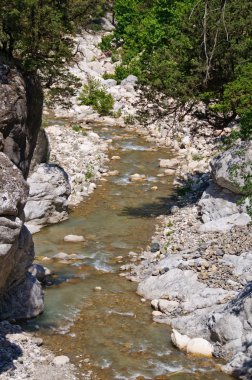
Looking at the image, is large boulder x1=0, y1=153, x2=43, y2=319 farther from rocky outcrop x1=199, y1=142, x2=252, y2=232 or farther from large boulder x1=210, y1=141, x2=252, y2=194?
large boulder x1=210, y1=141, x2=252, y2=194

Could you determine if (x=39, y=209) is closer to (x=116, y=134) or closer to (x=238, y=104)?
(x=238, y=104)

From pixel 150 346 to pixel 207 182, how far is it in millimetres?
11759

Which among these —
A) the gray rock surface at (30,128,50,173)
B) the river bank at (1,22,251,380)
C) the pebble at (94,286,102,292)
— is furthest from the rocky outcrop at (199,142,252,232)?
the gray rock surface at (30,128,50,173)

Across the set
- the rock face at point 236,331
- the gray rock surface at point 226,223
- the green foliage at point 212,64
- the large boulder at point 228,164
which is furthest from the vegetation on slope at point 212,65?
the rock face at point 236,331

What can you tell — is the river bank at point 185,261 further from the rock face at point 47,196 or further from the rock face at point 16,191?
the rock face at point 16,191

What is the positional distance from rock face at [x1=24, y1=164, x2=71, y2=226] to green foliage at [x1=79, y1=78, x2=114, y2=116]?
1784 cm

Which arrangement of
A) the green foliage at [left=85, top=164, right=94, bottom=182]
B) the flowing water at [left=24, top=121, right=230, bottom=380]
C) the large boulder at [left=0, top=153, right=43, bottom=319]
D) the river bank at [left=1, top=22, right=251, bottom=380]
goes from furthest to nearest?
the green foliage at [left=85, top=164, right=94, bottom=182] → the river bank at [left=1, top=22, right=251, bottom=380] → the flowing water at [left=24, top=121, right=230, bottom=380] → the large boulder at [left=0, top=153, right=43, bottom=319]

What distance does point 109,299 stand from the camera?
1622 centimetres

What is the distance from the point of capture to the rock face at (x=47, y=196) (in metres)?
21.5

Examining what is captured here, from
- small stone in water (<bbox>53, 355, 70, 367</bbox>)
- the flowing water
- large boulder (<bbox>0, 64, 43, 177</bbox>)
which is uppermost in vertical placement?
large boulder (<bbox>0, 64, 43, 177</bbox>)

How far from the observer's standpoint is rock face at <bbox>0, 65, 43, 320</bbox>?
1086cm

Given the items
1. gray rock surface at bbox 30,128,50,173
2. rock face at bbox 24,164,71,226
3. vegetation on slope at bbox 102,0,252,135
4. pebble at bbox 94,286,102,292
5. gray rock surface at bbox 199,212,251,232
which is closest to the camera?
pebble at bbox 94,286,102,292

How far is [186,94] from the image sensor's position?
22234 mm

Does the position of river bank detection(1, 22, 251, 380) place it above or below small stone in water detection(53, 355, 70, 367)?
above
